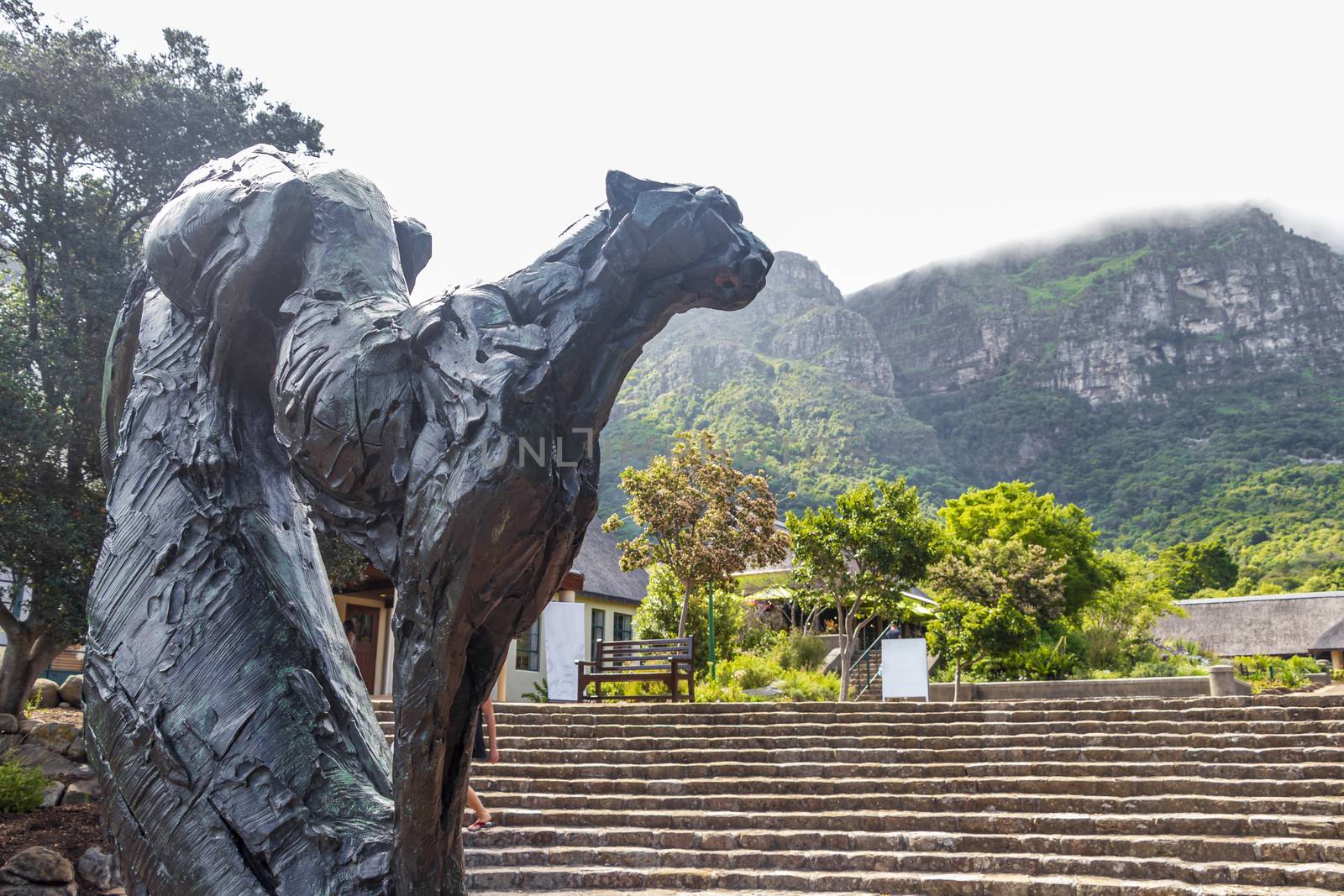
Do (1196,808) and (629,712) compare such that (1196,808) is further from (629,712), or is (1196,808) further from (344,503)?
(344,503)

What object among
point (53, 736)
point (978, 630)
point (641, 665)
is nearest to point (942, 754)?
point (641, 665)

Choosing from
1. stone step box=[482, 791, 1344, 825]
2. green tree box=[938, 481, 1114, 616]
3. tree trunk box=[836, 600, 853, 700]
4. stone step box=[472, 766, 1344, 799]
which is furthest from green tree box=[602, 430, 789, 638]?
green tree box=[938, 481, 1114, 616]

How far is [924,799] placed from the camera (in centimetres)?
1035

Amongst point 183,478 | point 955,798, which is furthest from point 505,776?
point 183,478

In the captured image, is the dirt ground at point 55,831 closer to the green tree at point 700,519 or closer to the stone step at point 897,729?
the stone step at point 897,729

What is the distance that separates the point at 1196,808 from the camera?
9.77 meters

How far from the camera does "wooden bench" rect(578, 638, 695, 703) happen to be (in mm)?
16344

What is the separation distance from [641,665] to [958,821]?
30.0 feet

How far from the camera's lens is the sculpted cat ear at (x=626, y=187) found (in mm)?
1024

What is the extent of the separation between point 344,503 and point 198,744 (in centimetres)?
34

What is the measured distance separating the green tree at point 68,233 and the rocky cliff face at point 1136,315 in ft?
392

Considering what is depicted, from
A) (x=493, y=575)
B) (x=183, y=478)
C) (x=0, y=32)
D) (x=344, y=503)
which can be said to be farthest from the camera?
(x=0, y=32)

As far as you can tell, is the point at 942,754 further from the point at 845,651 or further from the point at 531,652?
the point at 531,652

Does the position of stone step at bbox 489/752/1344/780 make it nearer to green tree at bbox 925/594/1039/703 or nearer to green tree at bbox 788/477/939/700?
green tree at bbox 788/477/939/700
